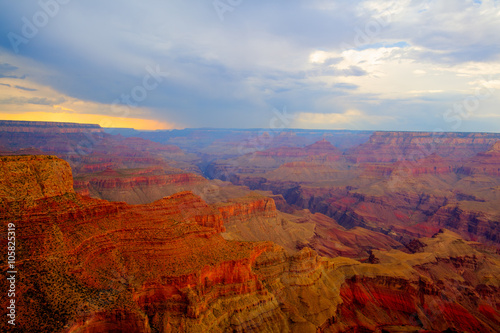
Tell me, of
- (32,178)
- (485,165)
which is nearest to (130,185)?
(32,178)

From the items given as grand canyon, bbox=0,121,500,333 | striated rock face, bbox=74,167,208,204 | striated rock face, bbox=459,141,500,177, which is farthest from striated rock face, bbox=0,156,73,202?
striated rock face, bbox=459,141,500,177

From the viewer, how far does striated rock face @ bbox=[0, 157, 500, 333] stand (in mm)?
25141

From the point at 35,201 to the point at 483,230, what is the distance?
122 m

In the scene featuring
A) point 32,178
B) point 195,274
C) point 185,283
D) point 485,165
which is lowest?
point 485,165

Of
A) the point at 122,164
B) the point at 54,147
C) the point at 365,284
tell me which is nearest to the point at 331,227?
the point at 365,284

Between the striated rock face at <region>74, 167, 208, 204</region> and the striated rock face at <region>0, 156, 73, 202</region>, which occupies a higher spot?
the striated rock face at <region>0, 156, 73, 202</region>

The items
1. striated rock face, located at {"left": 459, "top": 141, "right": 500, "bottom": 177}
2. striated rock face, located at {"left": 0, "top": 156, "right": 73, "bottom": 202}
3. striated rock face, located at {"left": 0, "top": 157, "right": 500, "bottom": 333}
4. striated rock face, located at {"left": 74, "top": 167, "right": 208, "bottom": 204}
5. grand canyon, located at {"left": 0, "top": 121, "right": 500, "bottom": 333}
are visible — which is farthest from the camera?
striated rock face, located at {"left": 459, "top": 141, "right": 500, "bottom": 177}

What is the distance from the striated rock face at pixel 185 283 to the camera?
82.5 feet

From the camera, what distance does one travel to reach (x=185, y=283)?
3122 cm

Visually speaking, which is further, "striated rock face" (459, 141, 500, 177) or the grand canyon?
"striated rock face" (459, 141, 500, 177)

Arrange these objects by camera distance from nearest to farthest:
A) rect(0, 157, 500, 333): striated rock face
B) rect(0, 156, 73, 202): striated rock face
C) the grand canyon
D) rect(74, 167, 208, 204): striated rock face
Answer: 1. rect(0, 157, 500, 333): striated rock face
2. the grand canyon
3. rect(0, 156, 73, 202): striated rock face
4. rect(74, 167, 208, 204): striated rock face

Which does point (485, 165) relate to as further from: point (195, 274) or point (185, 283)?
point (185, 283)

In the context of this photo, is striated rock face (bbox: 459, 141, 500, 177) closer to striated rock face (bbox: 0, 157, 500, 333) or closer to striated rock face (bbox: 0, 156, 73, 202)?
striated rock face (bbox: 0, 157, 500, 333)

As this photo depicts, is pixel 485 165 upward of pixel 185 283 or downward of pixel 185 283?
downward
